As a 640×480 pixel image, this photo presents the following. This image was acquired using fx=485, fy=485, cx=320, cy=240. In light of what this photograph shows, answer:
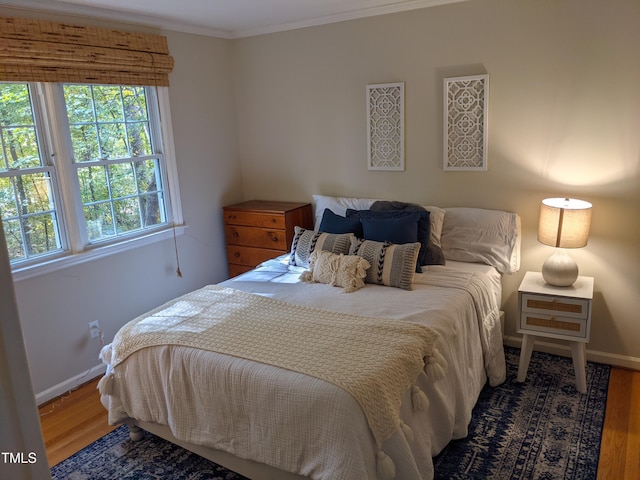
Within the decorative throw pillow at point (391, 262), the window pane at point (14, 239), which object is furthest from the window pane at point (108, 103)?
the decorative throw pillow at point (391, 262)

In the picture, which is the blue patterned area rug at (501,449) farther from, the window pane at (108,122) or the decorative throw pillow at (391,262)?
the window pane at (108,122)

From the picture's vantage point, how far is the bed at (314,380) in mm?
1806

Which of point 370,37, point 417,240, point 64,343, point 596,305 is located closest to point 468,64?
point 370,37

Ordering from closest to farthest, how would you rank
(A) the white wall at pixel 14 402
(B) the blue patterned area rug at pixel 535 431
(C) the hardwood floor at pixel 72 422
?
(A) the white wall at pixel 14 402, (B) the blue patterned area rug at pixel 535 431, (C) the hardwood floor at pixel 72 422

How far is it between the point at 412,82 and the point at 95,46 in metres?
2.09

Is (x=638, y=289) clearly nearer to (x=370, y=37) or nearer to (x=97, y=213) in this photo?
(x=370, y=37)

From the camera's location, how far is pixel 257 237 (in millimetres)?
3979

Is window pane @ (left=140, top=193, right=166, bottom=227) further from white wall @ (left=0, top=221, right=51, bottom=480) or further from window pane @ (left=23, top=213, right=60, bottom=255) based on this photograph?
white wall @ (left=0, top=221, right=51, bottom=480)

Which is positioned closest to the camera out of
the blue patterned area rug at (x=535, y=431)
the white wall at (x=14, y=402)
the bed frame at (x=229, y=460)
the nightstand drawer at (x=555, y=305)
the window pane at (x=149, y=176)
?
the white wall at (x=14, y=402)

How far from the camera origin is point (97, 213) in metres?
3.29

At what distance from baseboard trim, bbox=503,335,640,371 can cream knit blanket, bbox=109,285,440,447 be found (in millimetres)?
1435

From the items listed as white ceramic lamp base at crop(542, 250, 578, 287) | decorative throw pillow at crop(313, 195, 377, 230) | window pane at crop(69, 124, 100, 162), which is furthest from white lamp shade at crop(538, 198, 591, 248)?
window pane at crop(69, 124, 100, 162)

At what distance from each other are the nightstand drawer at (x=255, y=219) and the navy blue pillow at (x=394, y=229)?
93 centimetres

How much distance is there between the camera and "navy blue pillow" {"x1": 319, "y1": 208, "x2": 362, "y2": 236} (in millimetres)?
3232
